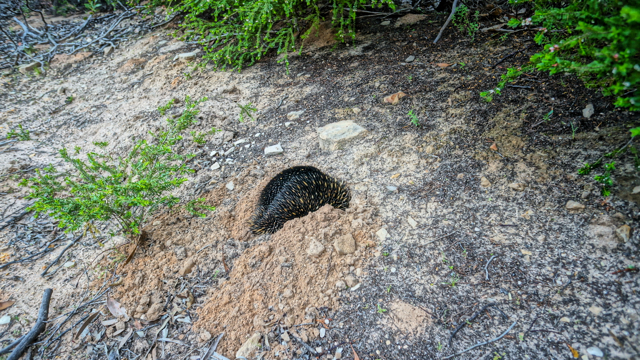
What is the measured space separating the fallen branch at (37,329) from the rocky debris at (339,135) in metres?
2.52

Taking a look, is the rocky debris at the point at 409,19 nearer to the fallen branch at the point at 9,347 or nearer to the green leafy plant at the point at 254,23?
the green leafy plant at the point at 254,23

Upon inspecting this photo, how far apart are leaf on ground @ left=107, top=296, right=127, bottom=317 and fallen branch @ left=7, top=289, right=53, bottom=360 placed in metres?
0.43

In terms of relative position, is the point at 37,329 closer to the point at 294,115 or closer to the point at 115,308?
the point at 115,308

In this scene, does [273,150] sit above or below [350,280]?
above

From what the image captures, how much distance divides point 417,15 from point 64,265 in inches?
200

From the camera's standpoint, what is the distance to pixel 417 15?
4.41 meters

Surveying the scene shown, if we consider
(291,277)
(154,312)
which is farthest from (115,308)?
(291,277)

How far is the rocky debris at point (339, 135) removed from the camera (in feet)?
9.89

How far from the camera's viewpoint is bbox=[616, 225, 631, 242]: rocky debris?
1644mm

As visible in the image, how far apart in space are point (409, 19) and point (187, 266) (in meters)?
4.30

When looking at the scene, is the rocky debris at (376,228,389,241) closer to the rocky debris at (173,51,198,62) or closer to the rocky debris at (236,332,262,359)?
the rocky debris at (236,332,262,359)

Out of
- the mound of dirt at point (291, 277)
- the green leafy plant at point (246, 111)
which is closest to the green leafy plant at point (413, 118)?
the mound of dirt at point (291, 277)

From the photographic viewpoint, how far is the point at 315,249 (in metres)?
2.19

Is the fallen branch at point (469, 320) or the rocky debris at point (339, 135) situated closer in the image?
the fallen branch at point (469, 320)
